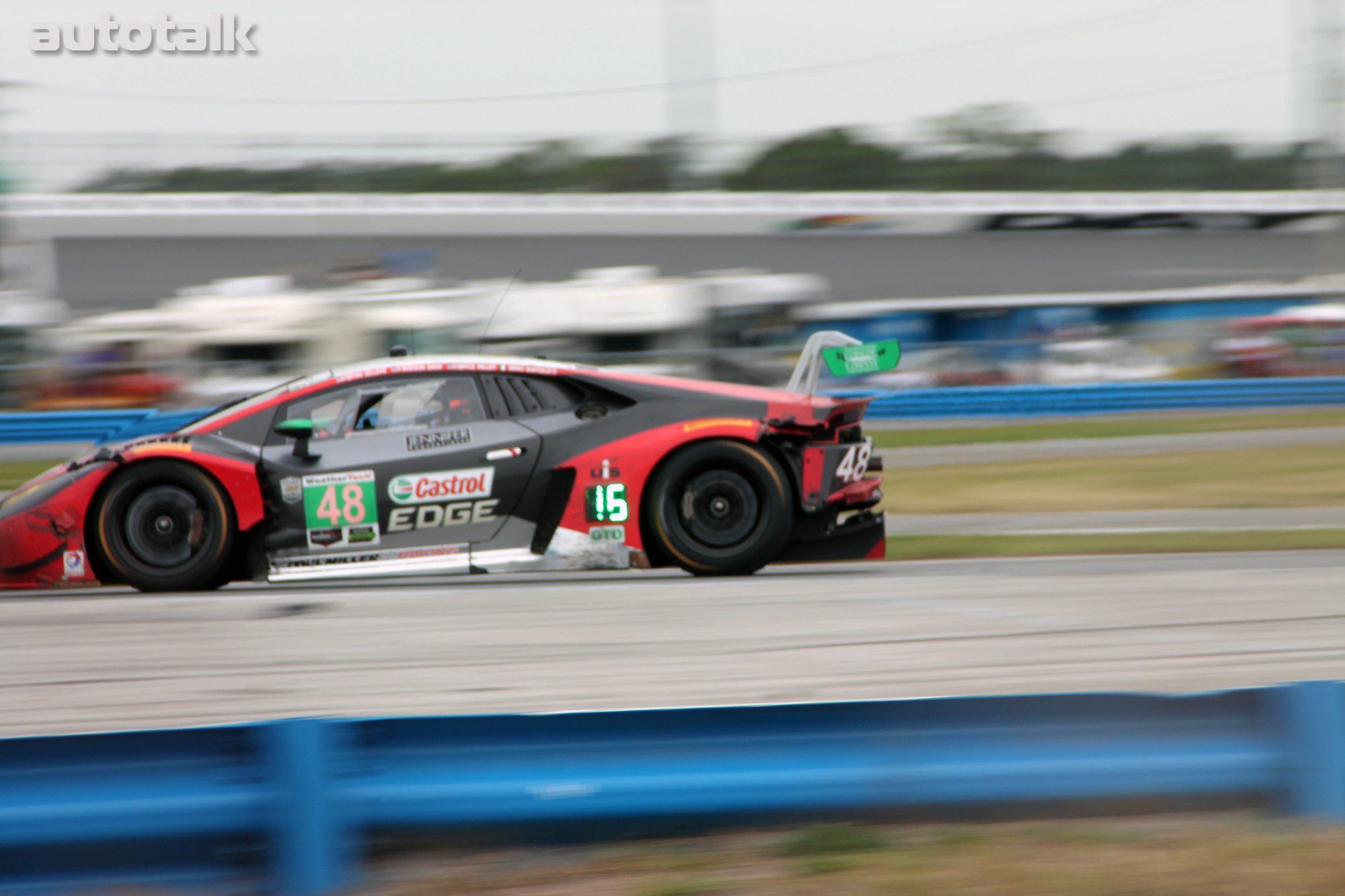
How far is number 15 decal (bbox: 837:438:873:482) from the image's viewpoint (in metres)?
6.66

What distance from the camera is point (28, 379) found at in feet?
55.1

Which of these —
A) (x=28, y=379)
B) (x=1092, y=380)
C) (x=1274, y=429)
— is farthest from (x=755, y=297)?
(x=28, y=379)

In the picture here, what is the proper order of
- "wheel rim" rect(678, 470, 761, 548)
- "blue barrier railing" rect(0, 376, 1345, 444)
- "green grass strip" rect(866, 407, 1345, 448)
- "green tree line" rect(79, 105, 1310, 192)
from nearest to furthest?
1. "wheel rim" rect(678, 470, 761, 548)
2. "green grass strip" rect(866, 407, 1345, 448)
3. "blue barrier railing" rect(0, 376, 1345, 444)
4. "green tree line" rect(79, 105, 1310, 192)

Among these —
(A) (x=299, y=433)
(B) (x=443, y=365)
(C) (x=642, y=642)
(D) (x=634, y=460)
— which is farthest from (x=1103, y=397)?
(C) (x=642, y=642)

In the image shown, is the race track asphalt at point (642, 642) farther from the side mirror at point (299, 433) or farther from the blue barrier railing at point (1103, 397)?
the blue barrier railing at point (1103, 397)

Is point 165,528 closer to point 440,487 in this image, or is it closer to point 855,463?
point 440,487

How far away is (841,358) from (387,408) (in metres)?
2.28

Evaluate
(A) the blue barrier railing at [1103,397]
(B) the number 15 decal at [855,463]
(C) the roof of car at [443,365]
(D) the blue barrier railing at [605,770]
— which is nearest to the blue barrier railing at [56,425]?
(A) the blue barrier railing at [1103,397]

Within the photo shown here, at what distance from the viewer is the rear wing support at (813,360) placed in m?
6.83

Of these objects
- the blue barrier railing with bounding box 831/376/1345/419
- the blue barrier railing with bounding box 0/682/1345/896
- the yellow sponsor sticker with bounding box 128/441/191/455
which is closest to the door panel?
the yellow sponsor sticker with bounding box 128/441/191/455

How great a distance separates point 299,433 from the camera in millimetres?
6273

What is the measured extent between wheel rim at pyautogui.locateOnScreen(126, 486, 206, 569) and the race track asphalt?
221 millimetres

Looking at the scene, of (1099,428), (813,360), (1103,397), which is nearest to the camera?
(813,360)

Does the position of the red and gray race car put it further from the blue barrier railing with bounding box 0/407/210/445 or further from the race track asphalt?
the blue barrier railing with bounding box 0/407/210/445
